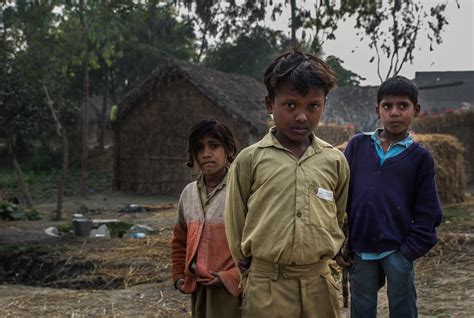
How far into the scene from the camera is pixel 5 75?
629 inches

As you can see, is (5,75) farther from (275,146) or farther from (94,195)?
(275,146)

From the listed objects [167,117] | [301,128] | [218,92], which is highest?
[218,92]

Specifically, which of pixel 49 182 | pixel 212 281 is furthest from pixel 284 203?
pixel 49 182

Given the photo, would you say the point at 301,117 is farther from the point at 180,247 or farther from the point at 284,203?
the point at 180,247

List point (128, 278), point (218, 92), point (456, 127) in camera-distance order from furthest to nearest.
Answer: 1. point (218, 92)
2. point (456, 127)
3. point (128, 278)

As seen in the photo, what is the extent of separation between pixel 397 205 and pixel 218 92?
16.5 metres

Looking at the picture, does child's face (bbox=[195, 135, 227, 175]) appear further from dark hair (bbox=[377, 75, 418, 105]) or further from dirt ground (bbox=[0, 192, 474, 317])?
Result: dirt ground (bbox=[0, 192, 474, 317])

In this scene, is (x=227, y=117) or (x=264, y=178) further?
(x=227, y=117)

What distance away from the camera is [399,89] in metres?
3.23

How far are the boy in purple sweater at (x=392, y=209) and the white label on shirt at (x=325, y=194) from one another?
60 cm

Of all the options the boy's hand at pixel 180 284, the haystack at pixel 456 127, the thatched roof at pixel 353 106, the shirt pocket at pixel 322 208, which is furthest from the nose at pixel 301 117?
the thatched roof at pixel 353 106

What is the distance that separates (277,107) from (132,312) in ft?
12.2

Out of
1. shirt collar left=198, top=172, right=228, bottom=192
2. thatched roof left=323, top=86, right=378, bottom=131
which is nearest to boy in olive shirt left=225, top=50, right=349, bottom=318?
shirt collar left=198, top=172, right=228, bottom=192

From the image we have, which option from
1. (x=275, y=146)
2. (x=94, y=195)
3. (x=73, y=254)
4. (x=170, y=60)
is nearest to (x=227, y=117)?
(x=170, y=60)
